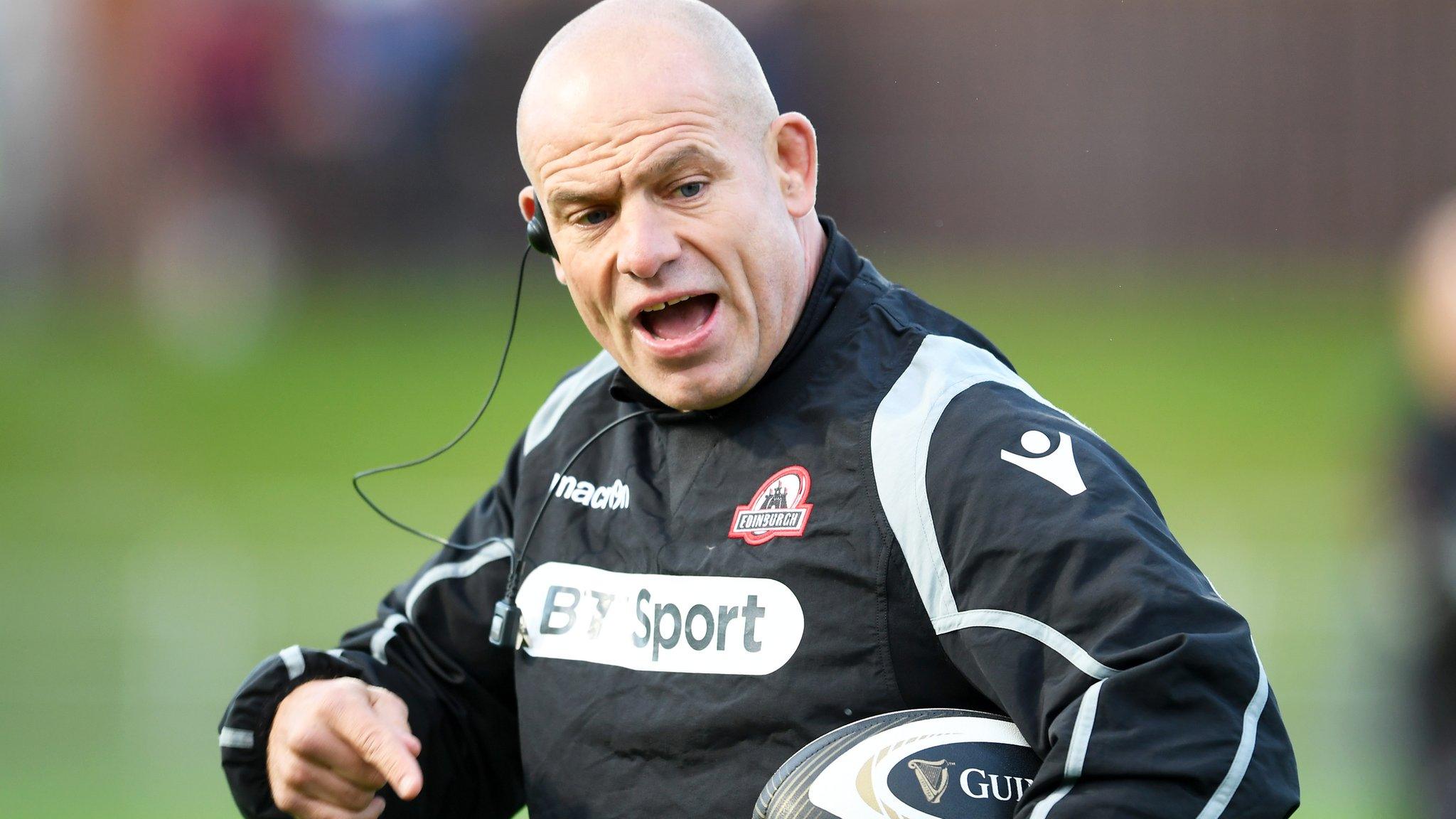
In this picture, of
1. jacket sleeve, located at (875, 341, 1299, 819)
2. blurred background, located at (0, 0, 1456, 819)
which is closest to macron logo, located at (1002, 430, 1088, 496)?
jacket sleeve, located at (875, 341, 1299, 819)

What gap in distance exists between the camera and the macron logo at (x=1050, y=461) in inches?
94.3

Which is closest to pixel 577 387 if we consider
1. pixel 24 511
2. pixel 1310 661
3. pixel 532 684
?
pixel 532 684

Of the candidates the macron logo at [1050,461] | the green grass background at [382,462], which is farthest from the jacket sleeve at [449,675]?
the green grass background at [382,462]

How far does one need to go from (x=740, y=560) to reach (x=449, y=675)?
2.39ft

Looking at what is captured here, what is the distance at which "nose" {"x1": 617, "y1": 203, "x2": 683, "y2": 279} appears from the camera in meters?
2.68

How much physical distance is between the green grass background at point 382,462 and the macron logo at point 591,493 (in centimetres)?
296

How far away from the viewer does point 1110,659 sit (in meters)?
2.24

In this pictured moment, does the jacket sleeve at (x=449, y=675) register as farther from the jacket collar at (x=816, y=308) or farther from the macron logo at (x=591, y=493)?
the jacket collar at (x=816, y=308)

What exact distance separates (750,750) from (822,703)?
14 cm

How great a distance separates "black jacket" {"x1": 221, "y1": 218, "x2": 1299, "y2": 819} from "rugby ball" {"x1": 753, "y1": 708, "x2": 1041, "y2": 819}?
3.0 inches

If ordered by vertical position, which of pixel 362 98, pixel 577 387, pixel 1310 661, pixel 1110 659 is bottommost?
pixel 1310 661

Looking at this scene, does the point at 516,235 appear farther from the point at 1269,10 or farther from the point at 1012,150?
the point at 1269,10

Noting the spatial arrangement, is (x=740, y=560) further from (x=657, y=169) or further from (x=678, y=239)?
(x=657, y=169)

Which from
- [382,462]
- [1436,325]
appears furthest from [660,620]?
[382,462]
